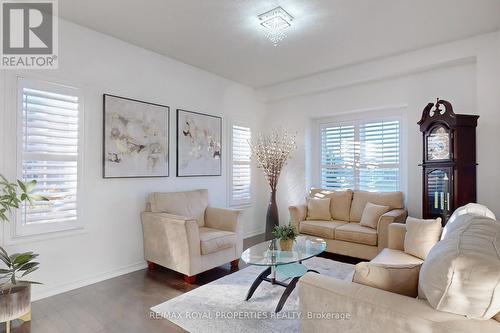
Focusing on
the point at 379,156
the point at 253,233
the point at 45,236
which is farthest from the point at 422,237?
the point at 45,236

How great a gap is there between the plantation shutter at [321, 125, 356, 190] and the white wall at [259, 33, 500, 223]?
22 cm

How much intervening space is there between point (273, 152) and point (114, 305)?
3.29 metres

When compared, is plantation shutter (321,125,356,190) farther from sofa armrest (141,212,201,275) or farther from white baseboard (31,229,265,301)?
white baseboard (31,229,265,301)

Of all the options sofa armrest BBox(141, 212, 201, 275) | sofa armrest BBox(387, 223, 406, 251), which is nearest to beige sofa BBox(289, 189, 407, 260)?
sofa armrest BBox(387, 223, 406, 251)

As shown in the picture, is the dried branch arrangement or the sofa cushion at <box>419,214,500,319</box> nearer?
the sofa cushion at <box>419,214,500,319</box>

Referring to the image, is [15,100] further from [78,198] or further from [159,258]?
[159,258]

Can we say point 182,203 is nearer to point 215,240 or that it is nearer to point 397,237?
point 215,240

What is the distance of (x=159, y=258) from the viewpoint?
337 cm

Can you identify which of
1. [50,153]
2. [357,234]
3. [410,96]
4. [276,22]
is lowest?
[357,234]

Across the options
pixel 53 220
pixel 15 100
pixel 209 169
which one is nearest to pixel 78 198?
pixel 53 220

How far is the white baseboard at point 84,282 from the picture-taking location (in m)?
2.75

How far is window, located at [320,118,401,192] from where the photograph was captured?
14.4 feet

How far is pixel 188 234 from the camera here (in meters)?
3.01

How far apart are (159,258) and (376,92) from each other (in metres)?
3.89
